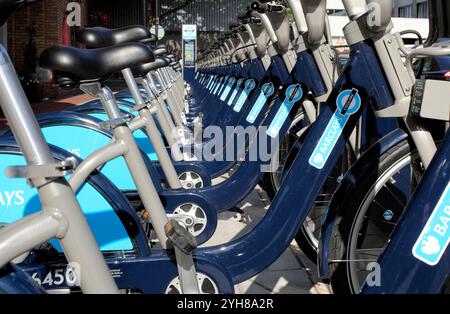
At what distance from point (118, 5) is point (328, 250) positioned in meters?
25.4

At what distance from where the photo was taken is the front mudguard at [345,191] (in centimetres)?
177

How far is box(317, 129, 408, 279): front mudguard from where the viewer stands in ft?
5.81

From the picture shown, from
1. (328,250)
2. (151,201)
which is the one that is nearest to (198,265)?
(151,201)

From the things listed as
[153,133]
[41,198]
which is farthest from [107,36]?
[41,198]

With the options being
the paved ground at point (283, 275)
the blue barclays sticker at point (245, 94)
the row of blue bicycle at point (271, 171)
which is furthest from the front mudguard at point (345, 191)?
the blue barclays sticker at point (245, 94)

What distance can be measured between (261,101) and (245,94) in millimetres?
805

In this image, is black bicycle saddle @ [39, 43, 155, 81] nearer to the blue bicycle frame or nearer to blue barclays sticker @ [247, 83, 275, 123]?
the blue bicycle frame

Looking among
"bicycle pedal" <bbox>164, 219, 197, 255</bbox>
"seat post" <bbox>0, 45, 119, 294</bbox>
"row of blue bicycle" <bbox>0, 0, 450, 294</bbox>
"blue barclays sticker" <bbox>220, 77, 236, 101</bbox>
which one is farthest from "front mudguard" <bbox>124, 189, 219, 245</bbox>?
"blue barclays sticker" <bbox>220, 77, 236, 101</bbox>

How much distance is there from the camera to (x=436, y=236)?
1308mm

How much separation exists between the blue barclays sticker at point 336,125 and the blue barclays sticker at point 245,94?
6.98 feet

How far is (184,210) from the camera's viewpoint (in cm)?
284

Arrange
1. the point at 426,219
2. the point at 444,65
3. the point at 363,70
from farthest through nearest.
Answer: the point at 444,65, the point at 363,70, the point at 426,219

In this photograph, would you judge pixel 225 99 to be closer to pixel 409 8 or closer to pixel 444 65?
pixel 444 65

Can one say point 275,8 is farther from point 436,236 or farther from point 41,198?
point 41,198
